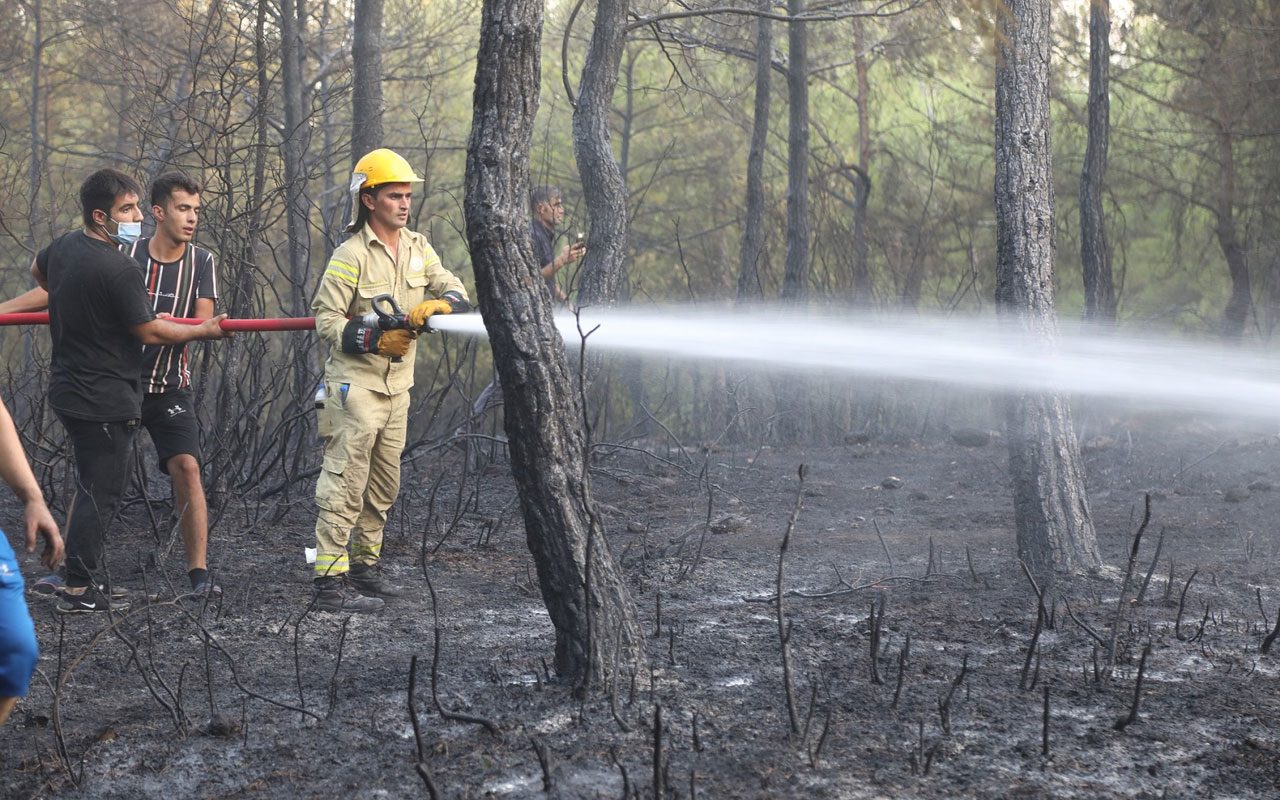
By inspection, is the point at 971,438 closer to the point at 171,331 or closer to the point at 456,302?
the point at 456,302

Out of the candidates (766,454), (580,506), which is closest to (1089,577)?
(580,506)

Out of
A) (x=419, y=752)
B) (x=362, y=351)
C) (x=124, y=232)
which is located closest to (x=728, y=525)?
(x=362, y=351)

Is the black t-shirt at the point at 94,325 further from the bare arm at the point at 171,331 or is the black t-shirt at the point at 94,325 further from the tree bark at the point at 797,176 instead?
the tree bark at the point at 797,176

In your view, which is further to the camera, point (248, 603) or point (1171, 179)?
point (1171, 179)

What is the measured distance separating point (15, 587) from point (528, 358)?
1.55 metres

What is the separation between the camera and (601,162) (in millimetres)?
8484

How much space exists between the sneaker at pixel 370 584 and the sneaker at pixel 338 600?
12cm

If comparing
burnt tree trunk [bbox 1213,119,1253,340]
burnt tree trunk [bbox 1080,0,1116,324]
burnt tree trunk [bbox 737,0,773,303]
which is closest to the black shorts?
burnt tree trunk [bbox 737,0,773,303]

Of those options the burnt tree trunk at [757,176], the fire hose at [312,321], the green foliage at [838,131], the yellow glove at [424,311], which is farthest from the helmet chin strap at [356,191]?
the burnt tree trunk at [757,176]

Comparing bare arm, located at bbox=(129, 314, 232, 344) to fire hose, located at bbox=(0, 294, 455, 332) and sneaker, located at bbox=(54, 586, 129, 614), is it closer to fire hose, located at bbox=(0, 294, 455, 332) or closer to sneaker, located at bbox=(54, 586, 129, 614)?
fire hose, located at bbox=(0, 294, 455, 332)

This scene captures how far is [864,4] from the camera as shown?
1595cm

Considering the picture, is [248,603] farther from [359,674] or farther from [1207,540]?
[1207,540]

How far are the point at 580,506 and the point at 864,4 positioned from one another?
14038 mm

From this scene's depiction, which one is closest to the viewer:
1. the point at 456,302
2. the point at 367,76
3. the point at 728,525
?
the point at 456,302
